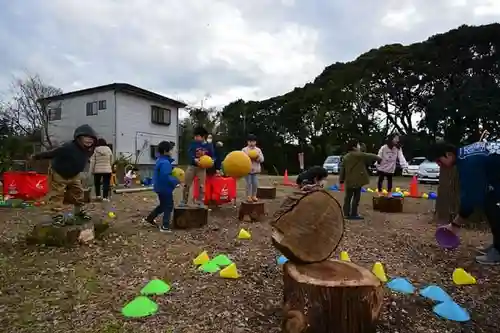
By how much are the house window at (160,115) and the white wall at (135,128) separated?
257mm

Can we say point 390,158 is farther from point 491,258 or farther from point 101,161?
point 101,161

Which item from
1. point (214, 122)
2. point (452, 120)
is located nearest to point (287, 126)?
point (214, 122)

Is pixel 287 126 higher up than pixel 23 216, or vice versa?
pixel 287 126

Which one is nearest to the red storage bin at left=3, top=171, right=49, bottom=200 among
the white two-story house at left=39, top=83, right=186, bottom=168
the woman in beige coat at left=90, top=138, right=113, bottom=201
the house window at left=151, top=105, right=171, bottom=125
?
the woman in beige coat at left=90, top=138, right=113, bottom=201

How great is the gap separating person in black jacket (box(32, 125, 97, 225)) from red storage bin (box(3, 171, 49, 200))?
4477 mm

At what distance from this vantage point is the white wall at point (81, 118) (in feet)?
77.7

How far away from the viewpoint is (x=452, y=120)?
81.4 feet

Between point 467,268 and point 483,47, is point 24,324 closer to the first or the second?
point 467,268

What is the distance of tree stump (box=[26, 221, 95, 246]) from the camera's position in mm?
4438

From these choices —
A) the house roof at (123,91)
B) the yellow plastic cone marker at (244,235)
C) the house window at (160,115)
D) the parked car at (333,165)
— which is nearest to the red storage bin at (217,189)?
the yellow plastic cone marker at (244,235)

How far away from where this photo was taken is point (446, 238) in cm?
436

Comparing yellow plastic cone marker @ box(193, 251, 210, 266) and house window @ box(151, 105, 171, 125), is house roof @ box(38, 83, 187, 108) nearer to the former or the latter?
house window @ box(151, 105, 171, 125)

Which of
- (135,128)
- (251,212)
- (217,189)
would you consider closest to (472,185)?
(251,212)

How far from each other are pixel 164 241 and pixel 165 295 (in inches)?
73.2
